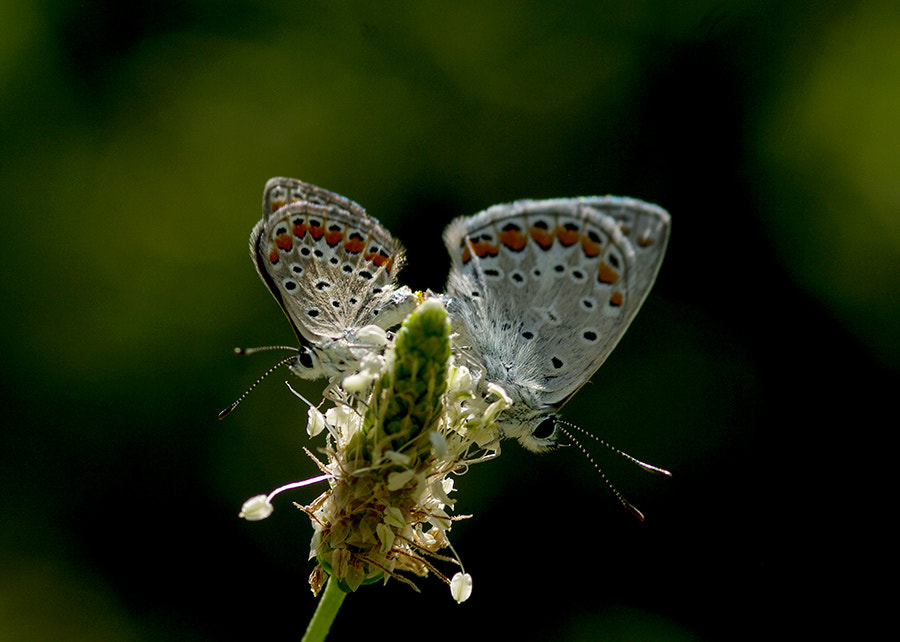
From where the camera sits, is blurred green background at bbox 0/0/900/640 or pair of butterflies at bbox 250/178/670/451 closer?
pair of butterflies at bbox 250/178/670/451

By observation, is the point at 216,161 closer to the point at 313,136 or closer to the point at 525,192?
the point at 313,136

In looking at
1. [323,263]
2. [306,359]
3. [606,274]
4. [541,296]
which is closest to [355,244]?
[323,263]

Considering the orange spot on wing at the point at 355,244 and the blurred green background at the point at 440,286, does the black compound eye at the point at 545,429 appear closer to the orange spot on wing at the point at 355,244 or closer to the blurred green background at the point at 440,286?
the orange spot on wing at the point at 355,244

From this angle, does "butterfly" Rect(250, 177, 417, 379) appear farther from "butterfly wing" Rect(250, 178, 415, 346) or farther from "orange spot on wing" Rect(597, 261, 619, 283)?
"orange spot on wing" Rect(597, 261, 619, 283)

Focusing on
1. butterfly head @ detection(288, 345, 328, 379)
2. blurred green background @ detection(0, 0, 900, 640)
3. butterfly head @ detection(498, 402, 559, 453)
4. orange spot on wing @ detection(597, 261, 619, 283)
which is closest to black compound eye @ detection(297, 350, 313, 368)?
butterfly head @ detection(288, 345, 328, 379)

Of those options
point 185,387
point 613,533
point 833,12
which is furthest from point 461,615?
point 833,12

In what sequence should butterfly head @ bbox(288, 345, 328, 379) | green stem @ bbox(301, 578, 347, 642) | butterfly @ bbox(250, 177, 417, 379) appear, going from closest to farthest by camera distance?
1. green stem @ bbox(301, 578, 347, 642)
2. butterfly head @ bbox(288, 345, 328, 379)
3. butterfly @ bbox(250, 177, 417, 379)

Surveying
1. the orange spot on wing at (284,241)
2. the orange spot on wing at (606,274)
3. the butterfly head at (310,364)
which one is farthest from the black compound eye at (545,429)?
the orange spot on wing at (284,241)

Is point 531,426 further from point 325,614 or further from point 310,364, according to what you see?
point 325,614
